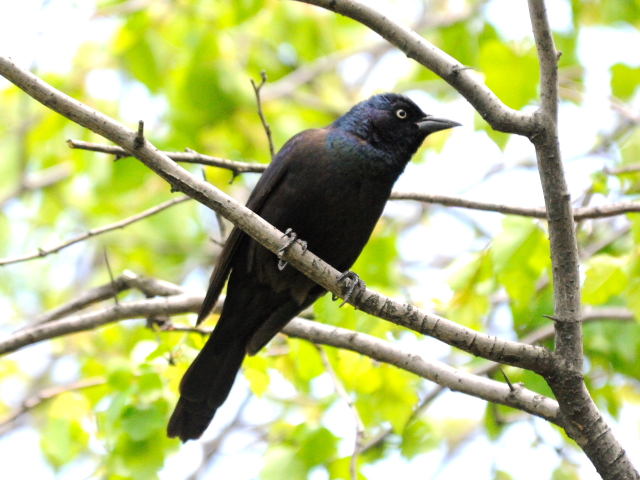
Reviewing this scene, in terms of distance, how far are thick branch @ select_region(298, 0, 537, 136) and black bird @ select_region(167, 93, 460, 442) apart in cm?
110

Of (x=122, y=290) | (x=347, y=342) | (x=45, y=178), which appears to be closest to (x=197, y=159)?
(x=122, y=290)

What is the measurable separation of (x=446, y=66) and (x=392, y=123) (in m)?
1.56

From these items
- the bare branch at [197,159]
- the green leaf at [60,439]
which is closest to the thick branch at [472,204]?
the bare branch at [197,159]

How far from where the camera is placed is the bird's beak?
457cm

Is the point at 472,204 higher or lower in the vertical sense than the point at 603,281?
higher

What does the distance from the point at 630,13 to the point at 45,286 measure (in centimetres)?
688

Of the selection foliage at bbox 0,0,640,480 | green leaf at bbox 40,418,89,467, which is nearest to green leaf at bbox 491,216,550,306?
foliage at bbox 0,0,640,480

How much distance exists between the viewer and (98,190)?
645cm

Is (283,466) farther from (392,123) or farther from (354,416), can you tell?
(392,123)

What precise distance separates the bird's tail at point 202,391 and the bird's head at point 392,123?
1.50 m

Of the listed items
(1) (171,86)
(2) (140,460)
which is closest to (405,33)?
(2) (140,460)

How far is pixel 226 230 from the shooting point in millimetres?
6059

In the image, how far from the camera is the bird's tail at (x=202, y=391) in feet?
13.9

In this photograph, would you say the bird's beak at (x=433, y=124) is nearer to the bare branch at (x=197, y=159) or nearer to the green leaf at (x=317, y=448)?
the bare branch at (x=197, y=159)
